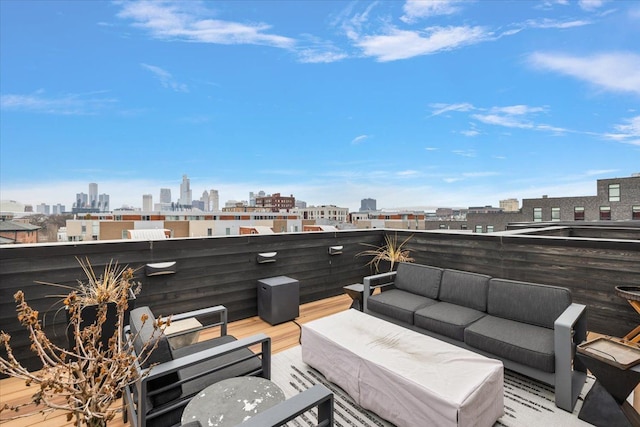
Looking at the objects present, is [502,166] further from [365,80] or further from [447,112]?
[365,80]

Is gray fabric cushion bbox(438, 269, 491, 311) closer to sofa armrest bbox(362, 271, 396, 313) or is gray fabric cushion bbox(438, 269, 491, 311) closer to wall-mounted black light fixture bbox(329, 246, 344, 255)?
sofa armrest bbox(362, 271, 396, 313)

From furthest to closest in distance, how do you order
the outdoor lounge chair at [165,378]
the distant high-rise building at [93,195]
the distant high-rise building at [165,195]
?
the distant high-rise building at [165,195] → the distant high-rise building at [93,195] → the outdoor lounge chair at [165,378]

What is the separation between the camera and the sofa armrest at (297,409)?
115 cm

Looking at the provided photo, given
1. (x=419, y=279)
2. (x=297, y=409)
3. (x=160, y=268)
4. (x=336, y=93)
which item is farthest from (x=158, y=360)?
(x=336, y=93)

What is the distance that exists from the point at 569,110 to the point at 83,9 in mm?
18498

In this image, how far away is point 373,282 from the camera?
13.2 ft

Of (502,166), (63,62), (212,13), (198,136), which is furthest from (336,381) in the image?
(198,136)

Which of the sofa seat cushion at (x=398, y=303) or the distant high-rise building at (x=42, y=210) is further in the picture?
the distant high-rise building at (x=42, y=210)

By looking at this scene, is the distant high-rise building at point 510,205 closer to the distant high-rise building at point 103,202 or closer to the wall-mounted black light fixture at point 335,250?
the wall-mounted black light fixture at point 335,250

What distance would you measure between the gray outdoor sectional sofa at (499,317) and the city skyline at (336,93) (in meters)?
6.72

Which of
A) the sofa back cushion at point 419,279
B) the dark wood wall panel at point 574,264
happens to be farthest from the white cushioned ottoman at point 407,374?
the dark wood wall panel at point 574,264

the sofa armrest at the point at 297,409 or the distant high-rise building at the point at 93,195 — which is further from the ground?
the distant high-rise building at the point at 93,195

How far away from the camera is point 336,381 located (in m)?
2.50

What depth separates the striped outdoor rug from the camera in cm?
213
